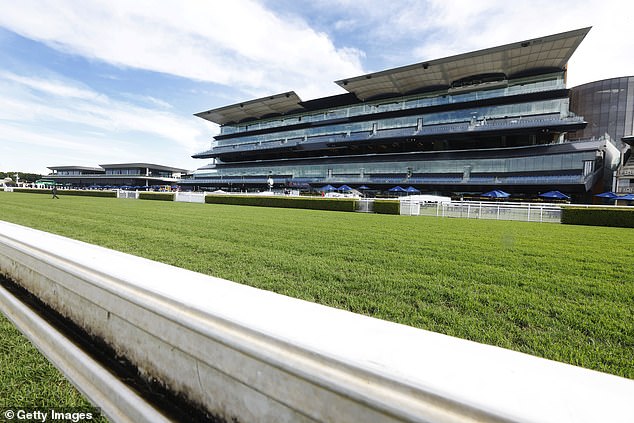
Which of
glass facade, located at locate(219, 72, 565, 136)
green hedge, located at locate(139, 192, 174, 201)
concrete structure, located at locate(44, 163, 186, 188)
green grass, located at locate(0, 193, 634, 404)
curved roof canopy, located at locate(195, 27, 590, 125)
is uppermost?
curved roof canopy, located at locate(195, 27, 590, 125)

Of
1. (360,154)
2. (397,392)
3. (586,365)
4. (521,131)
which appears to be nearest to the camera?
(397,392)

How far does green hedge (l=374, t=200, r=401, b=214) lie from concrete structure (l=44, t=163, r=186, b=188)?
7713cm

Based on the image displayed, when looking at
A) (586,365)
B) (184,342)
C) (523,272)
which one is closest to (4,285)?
(184,342)

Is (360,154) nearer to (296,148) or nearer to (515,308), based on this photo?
(296,148)

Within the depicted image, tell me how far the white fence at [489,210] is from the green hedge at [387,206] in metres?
0.33

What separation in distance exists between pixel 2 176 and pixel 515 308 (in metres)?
169

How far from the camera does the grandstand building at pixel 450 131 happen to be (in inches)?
1438

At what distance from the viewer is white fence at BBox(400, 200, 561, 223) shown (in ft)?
56.4

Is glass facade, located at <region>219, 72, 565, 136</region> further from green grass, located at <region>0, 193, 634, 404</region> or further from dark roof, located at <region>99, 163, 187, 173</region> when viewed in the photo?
green grass, located at <region>0, 193, 634, 404</region>

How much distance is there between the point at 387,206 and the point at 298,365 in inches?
817

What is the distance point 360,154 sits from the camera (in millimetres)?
55344

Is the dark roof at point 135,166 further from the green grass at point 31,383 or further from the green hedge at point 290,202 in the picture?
Result: the green grass at point 31,383

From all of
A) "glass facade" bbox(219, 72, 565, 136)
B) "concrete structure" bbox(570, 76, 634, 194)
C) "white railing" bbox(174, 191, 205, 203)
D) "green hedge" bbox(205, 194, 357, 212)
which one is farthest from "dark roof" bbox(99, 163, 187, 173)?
"concrete structure" bbox(570, 76, 634, 194)

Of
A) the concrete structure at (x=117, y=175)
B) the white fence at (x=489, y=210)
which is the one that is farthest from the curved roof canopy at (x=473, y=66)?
the concrete structure at (x=117, y=175)
